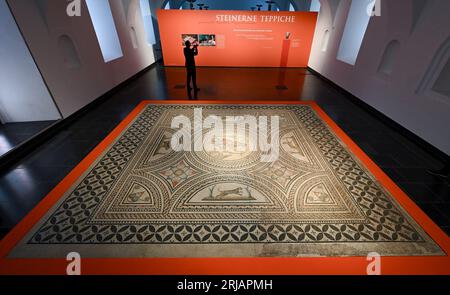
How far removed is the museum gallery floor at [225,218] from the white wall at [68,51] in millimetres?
1859

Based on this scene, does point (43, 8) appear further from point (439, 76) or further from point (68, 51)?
point (439, 76)

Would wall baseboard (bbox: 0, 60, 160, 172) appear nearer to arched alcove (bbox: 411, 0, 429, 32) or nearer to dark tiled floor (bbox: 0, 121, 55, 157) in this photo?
dark tiled floor (bbox: 0, 121, 55, 157)

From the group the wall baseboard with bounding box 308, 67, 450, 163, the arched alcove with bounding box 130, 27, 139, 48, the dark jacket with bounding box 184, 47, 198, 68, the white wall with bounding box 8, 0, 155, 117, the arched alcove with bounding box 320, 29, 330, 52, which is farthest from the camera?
the arched alcove with bounding box 320, 29, 330, 52

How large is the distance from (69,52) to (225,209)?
16.6 feet

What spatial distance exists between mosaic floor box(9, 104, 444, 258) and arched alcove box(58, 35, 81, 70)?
8.41 ft

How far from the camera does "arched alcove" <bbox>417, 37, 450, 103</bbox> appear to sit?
358 centimetres

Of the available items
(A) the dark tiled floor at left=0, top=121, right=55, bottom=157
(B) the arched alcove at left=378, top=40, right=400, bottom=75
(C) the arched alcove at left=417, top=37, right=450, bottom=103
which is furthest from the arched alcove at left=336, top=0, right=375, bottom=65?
(A) the dark tiled floor at left=0, top=121, right=55, bottom=157

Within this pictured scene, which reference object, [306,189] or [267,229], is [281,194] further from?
[267,229]

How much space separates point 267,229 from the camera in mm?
2336

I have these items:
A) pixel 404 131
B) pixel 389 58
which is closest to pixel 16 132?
pixel 404 131

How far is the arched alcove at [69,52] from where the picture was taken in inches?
180

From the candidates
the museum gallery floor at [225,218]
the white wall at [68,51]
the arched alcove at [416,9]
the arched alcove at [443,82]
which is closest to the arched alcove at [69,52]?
the white wall at [68,51]

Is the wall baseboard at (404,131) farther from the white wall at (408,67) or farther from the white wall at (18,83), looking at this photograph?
the white wall at (18,83)
